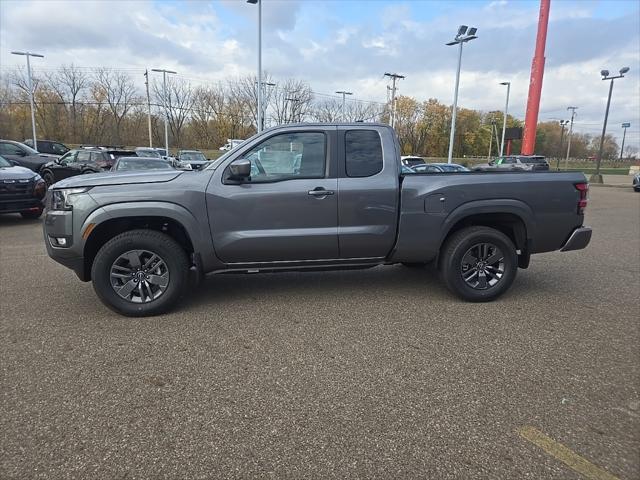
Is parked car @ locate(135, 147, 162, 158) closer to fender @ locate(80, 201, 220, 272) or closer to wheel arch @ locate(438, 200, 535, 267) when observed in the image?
fender @ locate(80, 201, 220, 272)

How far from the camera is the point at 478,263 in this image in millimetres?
4844

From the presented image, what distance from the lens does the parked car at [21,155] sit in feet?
50.4

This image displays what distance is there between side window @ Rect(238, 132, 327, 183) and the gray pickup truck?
0.4 inches

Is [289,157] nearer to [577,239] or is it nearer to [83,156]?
[577,239]

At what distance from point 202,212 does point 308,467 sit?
2.72 m

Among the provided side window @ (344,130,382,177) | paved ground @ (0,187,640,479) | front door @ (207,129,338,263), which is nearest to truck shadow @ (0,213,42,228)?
paved ground @ (0,187,640,479)

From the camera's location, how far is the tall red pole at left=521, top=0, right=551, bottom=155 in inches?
1495

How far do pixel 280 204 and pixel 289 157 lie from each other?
53cm

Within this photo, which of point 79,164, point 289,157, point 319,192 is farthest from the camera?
point 79,164

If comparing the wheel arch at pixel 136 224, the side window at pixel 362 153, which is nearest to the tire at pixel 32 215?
the wheel arch at pixel 136 224

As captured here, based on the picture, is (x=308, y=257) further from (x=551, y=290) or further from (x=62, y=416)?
(x=551, y=290)

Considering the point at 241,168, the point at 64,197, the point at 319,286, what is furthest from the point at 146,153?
the point at 241,168

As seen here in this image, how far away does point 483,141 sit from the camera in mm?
89250

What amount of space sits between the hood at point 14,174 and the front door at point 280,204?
7490mm
